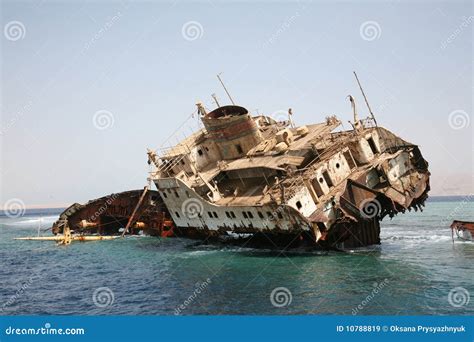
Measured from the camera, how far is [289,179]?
89.4ft

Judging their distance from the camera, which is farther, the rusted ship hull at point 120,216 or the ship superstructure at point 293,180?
the rusted ship hull at point 120,216

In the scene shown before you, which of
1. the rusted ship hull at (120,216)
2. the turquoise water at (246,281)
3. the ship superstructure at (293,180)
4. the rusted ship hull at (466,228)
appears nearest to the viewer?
the turquoise water at (246,281)

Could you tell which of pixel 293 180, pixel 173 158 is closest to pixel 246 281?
pixel 293 180

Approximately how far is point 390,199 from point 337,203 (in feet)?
11.6

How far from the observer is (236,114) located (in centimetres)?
3516

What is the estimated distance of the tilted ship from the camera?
26.4m

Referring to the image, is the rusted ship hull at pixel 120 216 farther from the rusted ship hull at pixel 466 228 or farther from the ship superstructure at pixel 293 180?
the rusted ship hull at pixel 466 228

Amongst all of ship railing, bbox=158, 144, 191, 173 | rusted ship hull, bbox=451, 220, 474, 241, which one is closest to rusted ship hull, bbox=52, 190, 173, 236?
ship railing, bbox=158, 144, 191, 173

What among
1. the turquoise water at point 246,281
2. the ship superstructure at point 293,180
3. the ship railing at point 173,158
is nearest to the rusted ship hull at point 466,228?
the turquoise water at point 246,281

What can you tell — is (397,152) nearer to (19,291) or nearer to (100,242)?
(19,291)

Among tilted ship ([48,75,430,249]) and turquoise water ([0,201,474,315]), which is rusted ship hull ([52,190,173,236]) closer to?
tilted ship ([48,75,430,249])

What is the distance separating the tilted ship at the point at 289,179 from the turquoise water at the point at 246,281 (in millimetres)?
1893

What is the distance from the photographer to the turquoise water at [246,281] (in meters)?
18.7

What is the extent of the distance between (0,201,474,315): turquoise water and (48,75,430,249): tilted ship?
1.89 meters
